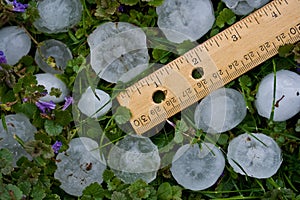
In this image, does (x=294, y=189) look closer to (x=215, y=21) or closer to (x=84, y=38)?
(x=215, y=21)

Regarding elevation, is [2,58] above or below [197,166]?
above

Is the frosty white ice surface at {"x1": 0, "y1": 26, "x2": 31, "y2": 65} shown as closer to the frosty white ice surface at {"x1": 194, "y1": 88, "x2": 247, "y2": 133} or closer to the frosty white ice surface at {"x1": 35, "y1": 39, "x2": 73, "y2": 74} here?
the frosty white ice surface at {"x1": 35, "y1": 39, "x2": 73, "y2": 74}

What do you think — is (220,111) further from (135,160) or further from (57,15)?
(57,15)

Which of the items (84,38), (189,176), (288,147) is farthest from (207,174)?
(84,38)

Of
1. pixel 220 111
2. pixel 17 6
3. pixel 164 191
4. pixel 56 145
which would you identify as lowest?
pixel 164 191

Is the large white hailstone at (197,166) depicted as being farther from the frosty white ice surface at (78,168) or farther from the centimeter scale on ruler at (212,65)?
the frosty white ice surface at (78,168)

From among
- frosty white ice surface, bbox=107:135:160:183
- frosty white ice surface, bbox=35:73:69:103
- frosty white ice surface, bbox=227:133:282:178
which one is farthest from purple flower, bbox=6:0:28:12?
frosty white ice surface, bbox=227:133:282:178

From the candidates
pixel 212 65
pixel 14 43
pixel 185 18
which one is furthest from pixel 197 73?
pixel 14 43
